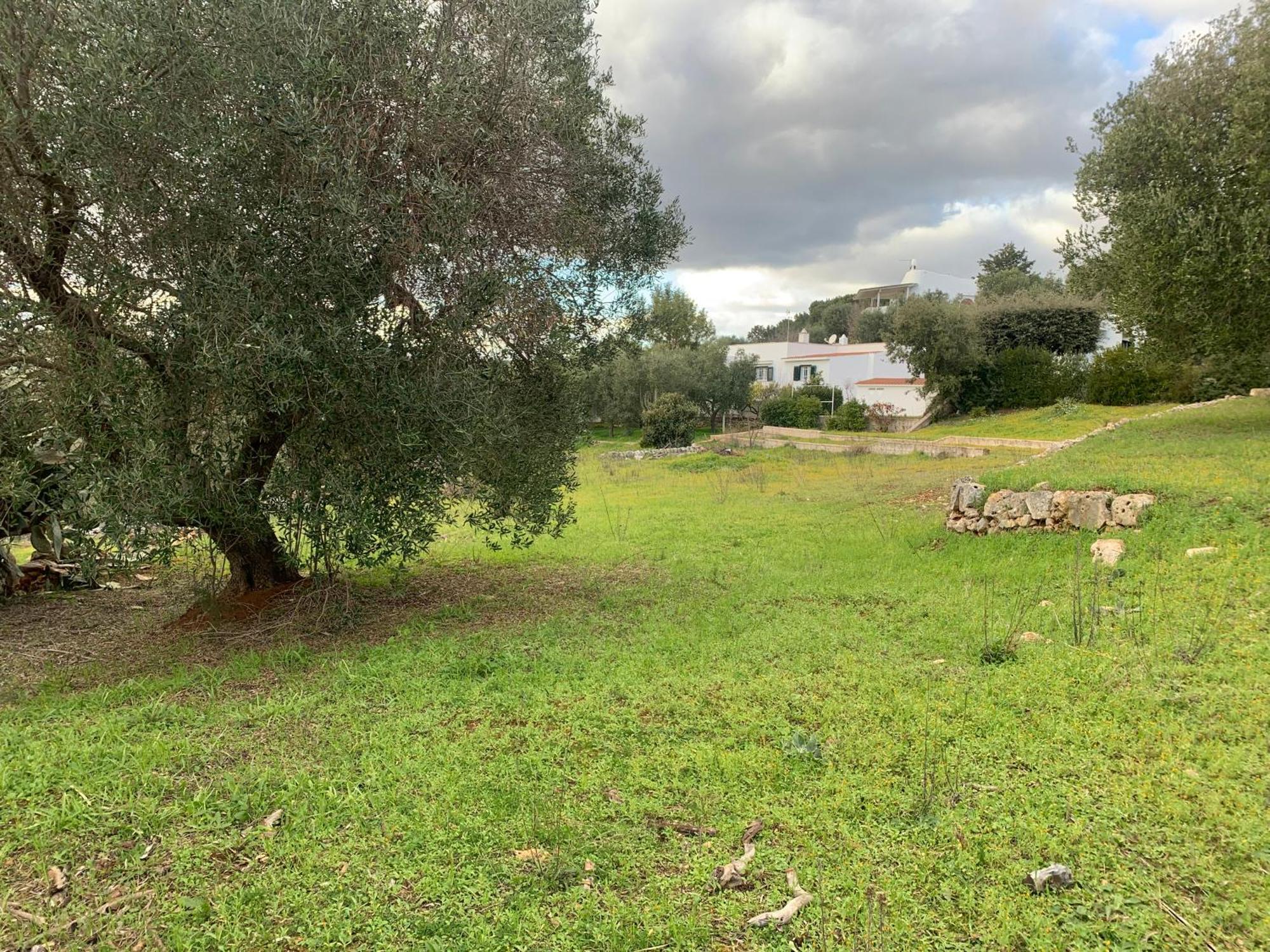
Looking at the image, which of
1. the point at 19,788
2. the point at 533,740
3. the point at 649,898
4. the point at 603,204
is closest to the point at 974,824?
the point at 649,898

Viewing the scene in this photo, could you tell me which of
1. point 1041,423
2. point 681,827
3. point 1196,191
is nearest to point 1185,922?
point 681,827

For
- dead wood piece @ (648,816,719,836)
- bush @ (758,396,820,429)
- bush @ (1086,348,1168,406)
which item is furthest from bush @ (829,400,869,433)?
dead wood piece @ (648,816,719,836)

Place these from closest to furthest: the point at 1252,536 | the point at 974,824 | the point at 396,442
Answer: the point at 974,824
the point at 396,442
the point at 1252,536

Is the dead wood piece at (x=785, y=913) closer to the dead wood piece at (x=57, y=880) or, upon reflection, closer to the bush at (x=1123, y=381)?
the dead wood piece at (x=57, y=880)

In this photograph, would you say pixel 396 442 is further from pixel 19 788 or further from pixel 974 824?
pixel 974 824

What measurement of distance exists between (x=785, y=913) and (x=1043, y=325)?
3688 cm

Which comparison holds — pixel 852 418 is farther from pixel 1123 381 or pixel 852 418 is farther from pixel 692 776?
pixel 692 776

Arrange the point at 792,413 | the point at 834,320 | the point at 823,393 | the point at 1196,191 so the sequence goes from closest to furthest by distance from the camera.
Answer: the point at 1196,191, the point at 792,413, the point at 823,393, the point at 834,320

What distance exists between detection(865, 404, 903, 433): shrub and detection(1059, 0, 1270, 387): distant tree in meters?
20.0

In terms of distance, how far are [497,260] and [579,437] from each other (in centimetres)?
225

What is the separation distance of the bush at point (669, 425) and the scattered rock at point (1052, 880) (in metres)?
30.3

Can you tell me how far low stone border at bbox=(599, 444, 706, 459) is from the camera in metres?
29.6

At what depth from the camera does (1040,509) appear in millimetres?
8680

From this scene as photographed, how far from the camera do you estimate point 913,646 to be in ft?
18.9
